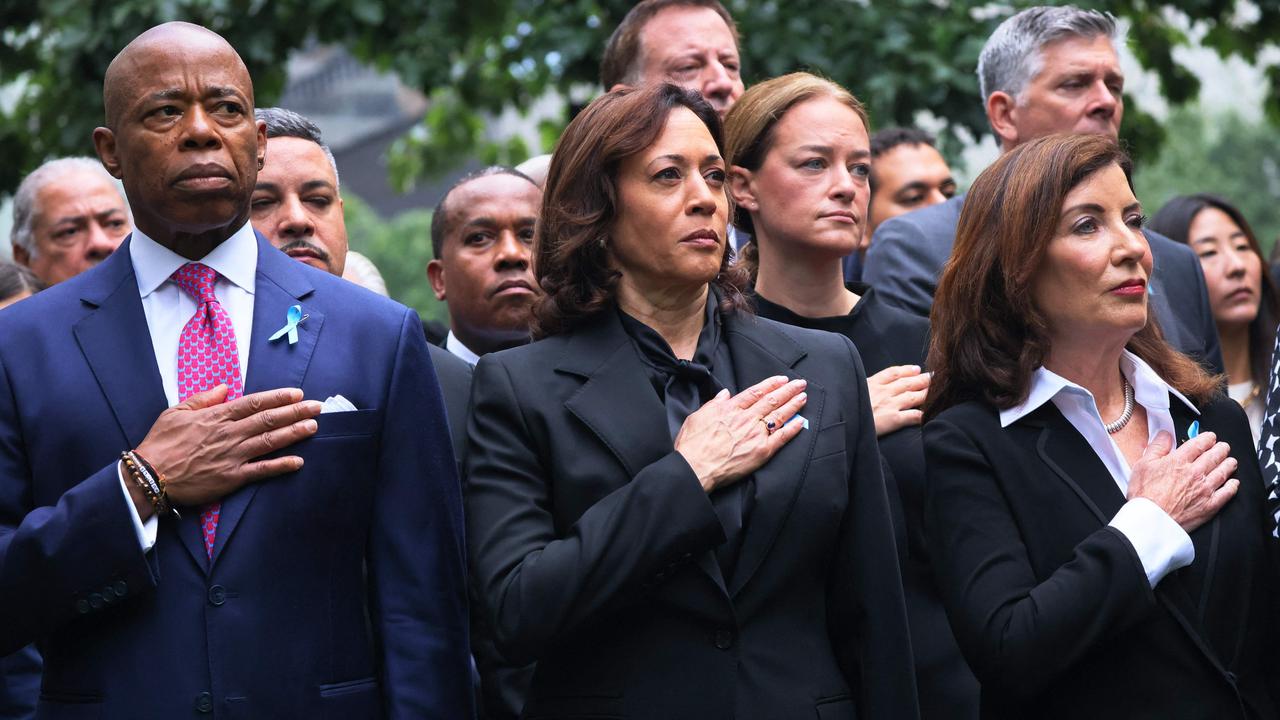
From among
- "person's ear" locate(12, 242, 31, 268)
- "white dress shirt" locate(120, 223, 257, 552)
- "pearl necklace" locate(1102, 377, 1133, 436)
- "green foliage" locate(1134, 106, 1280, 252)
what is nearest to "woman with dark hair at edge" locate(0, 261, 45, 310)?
"person's ear" locate(12, 242, 31, 268)

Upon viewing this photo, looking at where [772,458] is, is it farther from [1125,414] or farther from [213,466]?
[213,466]

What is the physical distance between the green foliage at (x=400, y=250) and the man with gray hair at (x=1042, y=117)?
2890 centimetres

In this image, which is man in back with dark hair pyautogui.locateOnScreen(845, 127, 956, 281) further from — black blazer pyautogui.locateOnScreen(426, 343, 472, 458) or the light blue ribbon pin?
the light blue ribbon pin

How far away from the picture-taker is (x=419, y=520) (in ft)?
13.1

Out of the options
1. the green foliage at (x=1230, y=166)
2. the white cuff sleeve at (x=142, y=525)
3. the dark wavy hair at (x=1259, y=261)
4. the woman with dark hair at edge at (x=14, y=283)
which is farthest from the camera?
the green foliage at (x=1230, y=166)

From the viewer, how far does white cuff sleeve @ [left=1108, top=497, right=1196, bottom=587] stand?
4047 millimetres

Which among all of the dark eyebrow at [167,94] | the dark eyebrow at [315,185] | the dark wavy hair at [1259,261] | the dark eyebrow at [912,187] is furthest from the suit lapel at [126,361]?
the dark wavy hair at [1259,261]

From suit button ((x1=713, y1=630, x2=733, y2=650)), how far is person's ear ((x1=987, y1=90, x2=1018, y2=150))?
320 centimetres

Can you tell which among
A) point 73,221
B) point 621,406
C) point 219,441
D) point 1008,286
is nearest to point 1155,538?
point 1008,286

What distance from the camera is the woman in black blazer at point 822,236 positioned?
4.86 meters

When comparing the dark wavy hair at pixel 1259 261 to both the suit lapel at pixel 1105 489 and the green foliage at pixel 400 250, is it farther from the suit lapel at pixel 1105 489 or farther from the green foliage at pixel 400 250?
the green foliage at pixel 400 250

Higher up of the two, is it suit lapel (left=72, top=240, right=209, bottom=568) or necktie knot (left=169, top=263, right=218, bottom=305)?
necktie knot (left=169, top=263, right=218, bottom=305)

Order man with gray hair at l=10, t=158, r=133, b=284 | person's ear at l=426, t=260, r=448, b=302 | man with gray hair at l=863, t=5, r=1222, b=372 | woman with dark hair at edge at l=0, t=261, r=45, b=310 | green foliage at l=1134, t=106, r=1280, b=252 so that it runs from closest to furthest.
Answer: man with gray hair at l=863, t=5, r=1222, b=372
woman with dark hair at edge at l=0, t=261, r=45, b=310
person's ear at l=426, t=260, r=448, b=302
man with gray hair at l=10, t=158, r=133, b=284
green foliage at l=1134, t=106, r=1280, b=252

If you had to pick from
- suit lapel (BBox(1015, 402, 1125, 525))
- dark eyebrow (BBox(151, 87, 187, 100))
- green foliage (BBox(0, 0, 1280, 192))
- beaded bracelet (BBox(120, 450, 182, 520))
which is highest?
green foliage (BBox(0, 0, 1280, 192))
